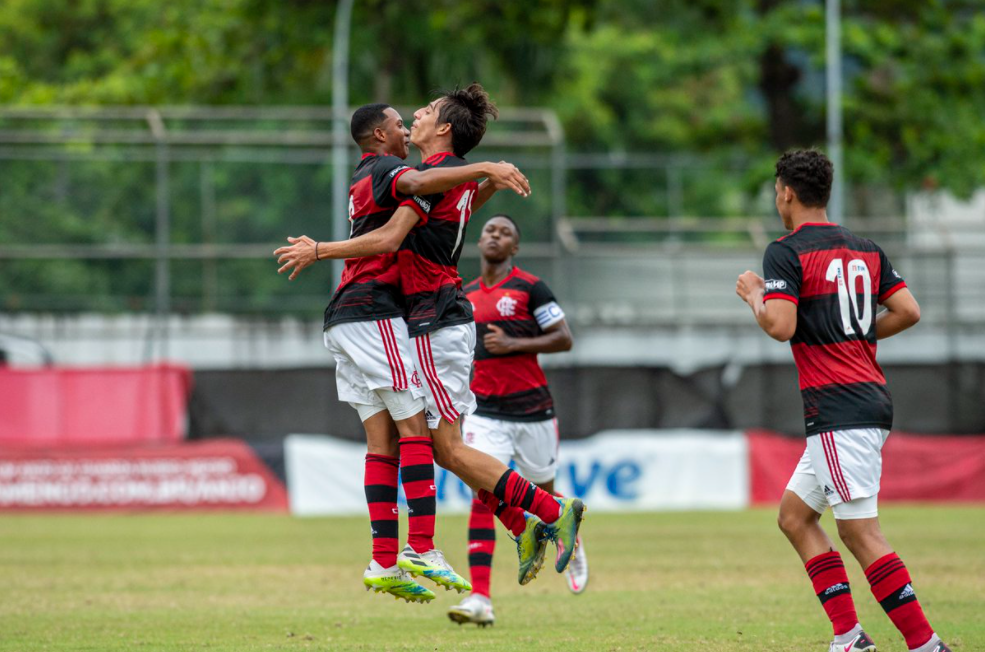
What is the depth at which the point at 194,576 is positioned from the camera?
38.6 ft

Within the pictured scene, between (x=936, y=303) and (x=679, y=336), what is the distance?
435 centimetres

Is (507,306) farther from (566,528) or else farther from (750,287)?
(750,287)

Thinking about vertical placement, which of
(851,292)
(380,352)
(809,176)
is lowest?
(380,352)

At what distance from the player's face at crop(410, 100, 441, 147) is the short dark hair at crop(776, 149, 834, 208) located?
188 cm

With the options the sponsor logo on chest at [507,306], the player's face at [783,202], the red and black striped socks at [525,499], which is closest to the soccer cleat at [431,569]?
the red and black striped socks at [525,499]

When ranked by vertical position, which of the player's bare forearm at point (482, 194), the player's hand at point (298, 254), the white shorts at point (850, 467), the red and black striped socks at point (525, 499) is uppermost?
the player's bare forearm at point (482, 194)

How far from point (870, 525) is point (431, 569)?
2204mm

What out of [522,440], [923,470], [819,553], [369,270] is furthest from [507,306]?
[923,470]

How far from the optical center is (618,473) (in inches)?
757

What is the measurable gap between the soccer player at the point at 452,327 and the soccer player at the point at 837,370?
1.37 meters

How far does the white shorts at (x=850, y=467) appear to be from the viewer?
657cm

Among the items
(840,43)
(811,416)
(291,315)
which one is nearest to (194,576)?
(811,416)

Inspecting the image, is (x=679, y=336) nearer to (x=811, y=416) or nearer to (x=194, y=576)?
(x=194, y=576)

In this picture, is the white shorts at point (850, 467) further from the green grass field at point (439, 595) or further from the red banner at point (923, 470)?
the red banner at point (923, 470)
